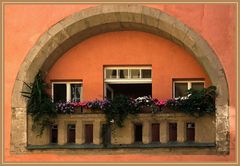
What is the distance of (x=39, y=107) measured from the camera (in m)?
13.8

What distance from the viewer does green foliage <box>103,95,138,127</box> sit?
1348 centimetres

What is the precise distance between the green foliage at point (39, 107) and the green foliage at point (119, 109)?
117cm

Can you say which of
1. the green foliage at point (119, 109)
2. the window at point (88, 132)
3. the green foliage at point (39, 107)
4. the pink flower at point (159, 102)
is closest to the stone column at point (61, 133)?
the green foliage at point (39, 107)

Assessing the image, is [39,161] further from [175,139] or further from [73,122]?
[175,139]

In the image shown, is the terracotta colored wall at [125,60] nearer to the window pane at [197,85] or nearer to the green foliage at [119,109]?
the window pane at [197,85]

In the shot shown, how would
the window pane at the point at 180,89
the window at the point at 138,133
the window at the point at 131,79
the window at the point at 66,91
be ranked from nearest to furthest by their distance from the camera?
the window at the point at 138,133, the window pane at the point at 180,89, the window at the point at 131,79, the window at the point at 66,91

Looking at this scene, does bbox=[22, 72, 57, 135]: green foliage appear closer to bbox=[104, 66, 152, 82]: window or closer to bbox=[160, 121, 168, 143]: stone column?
bbox=[104, 66, 152, 82]: window

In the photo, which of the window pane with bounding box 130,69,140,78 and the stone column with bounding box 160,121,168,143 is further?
the window pane with bounding box 130,69,140,78

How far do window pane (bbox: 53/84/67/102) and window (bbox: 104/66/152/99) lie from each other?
949 millimetres

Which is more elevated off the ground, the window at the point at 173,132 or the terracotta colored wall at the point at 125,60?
the terracotta colored wall at the point at 125,60

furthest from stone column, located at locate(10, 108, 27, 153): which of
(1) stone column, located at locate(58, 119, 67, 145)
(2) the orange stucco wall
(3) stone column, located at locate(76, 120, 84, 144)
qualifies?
(3) stone column, located at locate(76, 120, 84, 144)

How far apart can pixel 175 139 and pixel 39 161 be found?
9.68 ft

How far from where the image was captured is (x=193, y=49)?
13.5m

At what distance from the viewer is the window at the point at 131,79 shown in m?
14.3
